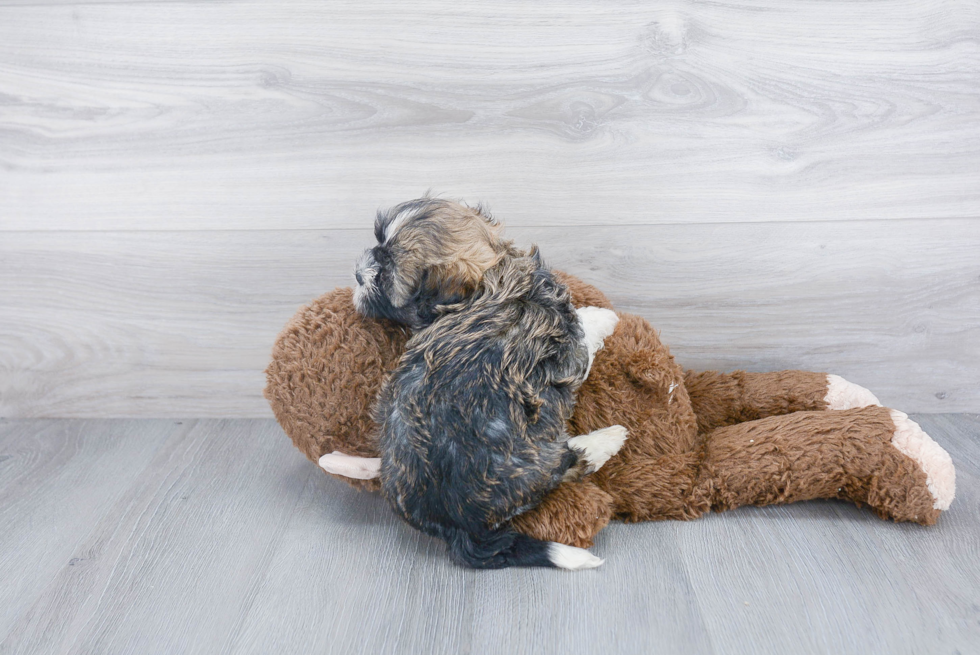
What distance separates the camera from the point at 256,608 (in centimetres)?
117

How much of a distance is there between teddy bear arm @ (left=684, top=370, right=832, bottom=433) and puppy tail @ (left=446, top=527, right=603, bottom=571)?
0.46 metres

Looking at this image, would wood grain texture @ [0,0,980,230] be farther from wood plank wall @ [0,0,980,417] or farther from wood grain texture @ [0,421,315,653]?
wood grain texture @ [0,421,315,653]

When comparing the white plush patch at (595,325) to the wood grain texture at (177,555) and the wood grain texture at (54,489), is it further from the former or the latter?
the wood grain texture at (54,489)

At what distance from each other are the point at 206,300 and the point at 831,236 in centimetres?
143

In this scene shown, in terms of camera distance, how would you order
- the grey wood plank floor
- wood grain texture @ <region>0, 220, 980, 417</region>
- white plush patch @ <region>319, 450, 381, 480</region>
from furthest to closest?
wood grain texture @ <region>0, 220, 980, 417</region> < white plush patch @ <region>319, 450, 381, 480</region> < the grey wood plank floor

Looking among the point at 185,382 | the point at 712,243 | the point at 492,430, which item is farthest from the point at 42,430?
the point at 712,243

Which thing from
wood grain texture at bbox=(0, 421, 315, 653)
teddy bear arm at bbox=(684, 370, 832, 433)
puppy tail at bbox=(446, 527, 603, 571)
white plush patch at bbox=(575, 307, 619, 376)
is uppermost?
white plush patch at bbox=(575, 307, 619, 376)

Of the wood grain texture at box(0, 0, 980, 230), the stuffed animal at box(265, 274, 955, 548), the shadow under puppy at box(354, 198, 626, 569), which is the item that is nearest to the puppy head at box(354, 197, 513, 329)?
the shadow under puppy at box(354, 198, 626, 569)

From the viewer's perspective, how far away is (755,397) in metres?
1.53

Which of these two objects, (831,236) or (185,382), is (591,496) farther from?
(185,382)

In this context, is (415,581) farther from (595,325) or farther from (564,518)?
(595,325)

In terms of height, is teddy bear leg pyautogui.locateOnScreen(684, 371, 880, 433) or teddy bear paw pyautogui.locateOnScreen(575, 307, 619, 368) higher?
teddy bear paw pyautogui.locateOnScreen(575, 307, 619, 368)

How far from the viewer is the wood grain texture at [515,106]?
1515 millimetres

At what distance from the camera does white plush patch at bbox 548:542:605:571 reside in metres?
1.22
